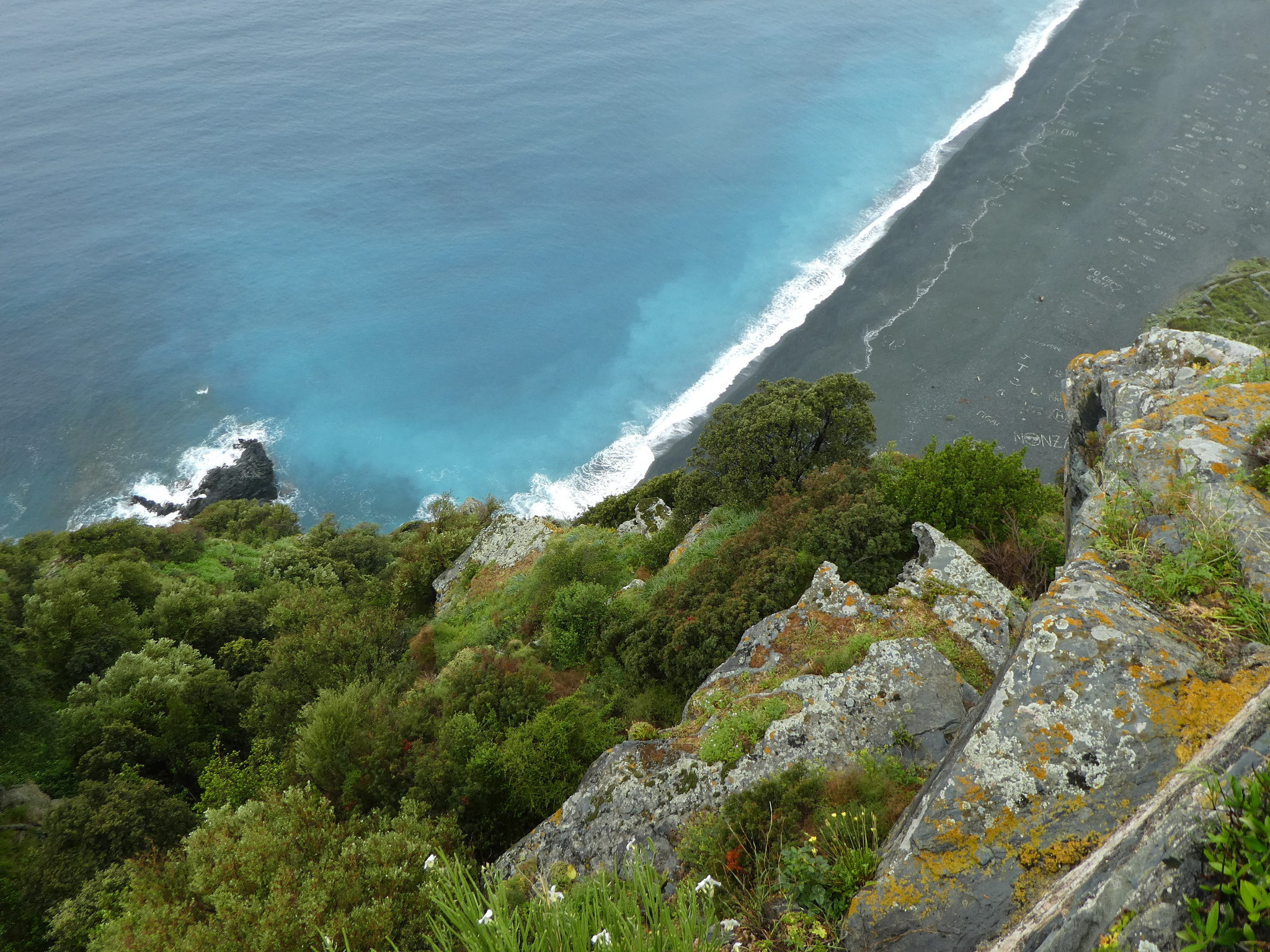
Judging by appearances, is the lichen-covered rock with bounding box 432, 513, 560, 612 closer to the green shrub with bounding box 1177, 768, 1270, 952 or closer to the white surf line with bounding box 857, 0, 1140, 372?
the white surf line with bounding box 857, 0, 1140, 372

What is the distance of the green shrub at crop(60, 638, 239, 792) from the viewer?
20.6 metres

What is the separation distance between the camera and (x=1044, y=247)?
50312 mm

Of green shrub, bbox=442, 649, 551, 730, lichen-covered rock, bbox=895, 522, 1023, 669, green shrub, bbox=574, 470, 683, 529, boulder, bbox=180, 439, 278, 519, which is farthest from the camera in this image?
boulder, bbox=180, 439, 278, 519

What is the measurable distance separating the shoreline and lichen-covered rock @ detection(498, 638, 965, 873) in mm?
30957

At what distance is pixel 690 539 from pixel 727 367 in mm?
27291

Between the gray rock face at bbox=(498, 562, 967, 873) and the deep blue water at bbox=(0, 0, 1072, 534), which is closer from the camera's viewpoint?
the gray rock face at bbox=(498, 562, 967, 873)

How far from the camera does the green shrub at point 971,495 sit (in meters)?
19.4

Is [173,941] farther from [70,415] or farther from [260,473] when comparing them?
[70,415]

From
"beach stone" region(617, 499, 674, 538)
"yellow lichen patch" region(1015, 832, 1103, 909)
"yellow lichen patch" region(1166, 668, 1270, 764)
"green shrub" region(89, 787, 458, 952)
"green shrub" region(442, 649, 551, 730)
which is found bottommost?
"beach stone" region(617, 499, 674, 538)

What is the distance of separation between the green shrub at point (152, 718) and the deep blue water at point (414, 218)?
24717 mm

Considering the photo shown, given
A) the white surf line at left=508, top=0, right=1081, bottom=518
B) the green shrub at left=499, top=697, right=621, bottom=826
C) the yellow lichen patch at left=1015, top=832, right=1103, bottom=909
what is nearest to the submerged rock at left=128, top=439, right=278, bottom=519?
the white surf line at left=508, top=0, right=1081, bottom=518

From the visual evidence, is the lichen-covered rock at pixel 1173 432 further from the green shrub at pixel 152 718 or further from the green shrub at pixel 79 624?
the green shrub at pixel 79 624

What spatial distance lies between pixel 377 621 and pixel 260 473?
30132 millimetres

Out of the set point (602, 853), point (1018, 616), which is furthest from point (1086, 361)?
point (602, 853)
